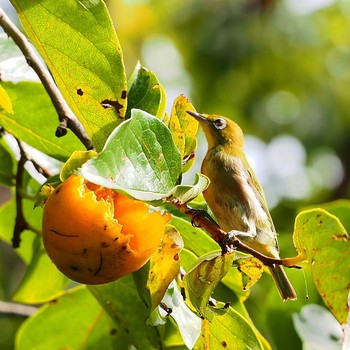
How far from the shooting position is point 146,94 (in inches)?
56.2

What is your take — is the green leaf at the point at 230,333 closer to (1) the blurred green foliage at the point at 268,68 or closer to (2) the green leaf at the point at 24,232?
(2) the green leaf at the point at 24,232

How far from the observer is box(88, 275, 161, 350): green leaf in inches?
68.6

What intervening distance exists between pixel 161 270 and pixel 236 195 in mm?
817

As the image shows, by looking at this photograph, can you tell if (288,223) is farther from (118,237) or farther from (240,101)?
(118,237)

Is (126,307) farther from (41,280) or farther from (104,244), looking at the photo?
(104,244)

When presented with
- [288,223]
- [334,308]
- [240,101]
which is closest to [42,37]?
[334,308]

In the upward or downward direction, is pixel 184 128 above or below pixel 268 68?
above

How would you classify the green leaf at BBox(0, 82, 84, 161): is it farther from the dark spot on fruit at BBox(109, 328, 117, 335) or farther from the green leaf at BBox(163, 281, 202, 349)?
the dark spot on fruit at BBox(109, 328, 117, 335)

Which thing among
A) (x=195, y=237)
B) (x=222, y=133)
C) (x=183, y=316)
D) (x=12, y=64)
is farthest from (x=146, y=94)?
(x=222, y=133)

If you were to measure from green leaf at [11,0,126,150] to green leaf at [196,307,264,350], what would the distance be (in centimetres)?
44

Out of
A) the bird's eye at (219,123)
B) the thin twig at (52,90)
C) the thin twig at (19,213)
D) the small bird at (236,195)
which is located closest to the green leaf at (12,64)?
the thin twig at (19,213)

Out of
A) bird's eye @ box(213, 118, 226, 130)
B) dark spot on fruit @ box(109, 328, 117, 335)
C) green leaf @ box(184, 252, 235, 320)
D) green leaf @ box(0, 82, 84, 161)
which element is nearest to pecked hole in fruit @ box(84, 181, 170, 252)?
green leaf @ box(184, 252, 235, 320)

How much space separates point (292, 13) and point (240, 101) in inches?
37.4

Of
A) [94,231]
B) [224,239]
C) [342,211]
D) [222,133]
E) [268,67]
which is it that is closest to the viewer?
[94,231]
